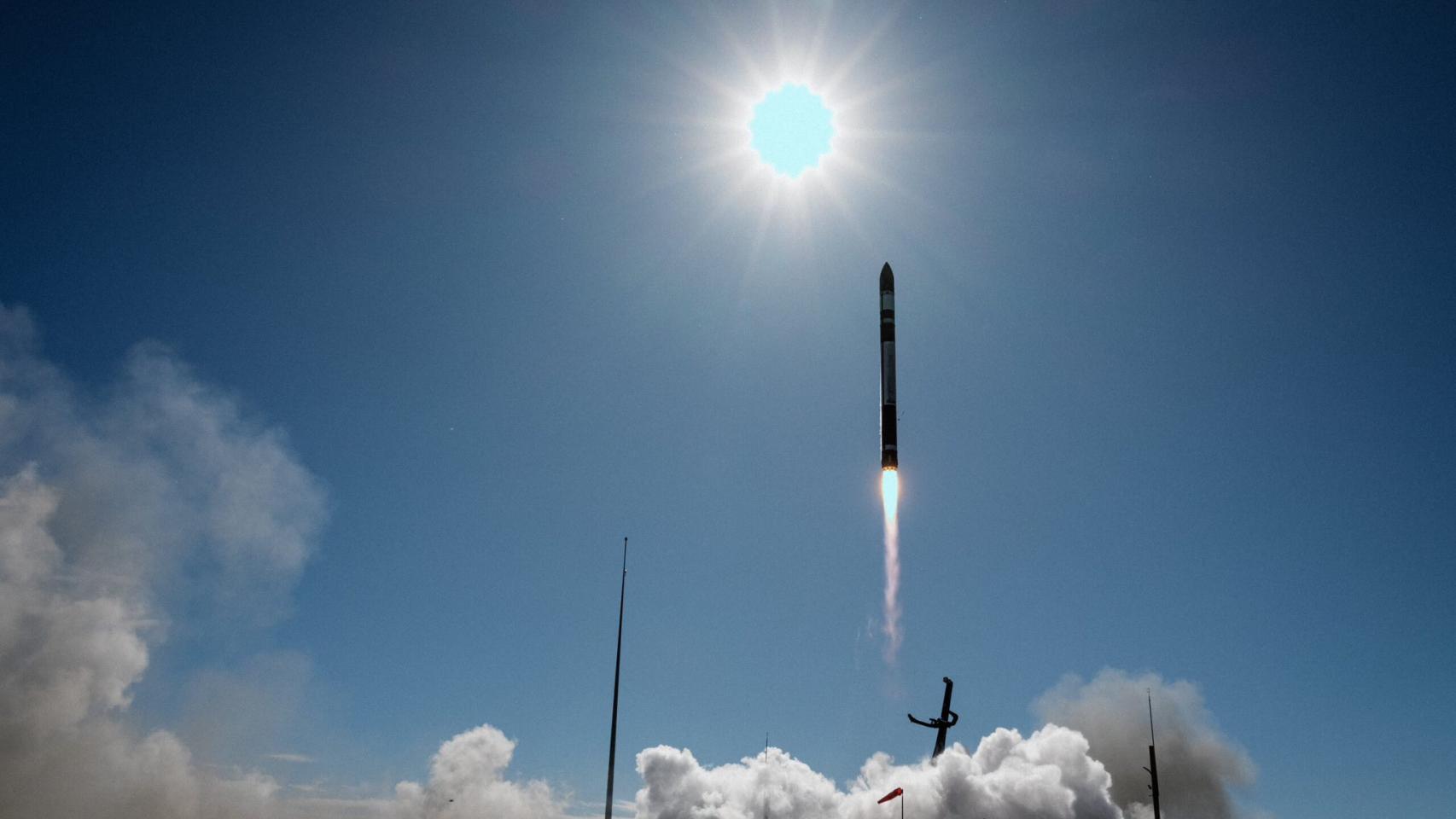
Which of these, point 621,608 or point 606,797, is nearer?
point 606,797

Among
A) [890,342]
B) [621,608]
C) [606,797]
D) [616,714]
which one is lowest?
[606,797]

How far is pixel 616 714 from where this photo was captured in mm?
44625

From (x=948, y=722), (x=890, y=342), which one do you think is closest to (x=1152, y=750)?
(x=948, y=722)

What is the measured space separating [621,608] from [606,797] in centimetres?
942

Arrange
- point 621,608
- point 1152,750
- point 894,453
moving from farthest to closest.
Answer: point 1152,750 → point 894,453 → point 621,608

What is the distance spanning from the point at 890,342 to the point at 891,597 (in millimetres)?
Answer: 25345

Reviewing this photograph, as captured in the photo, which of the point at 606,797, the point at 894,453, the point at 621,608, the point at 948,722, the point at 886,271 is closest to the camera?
the point at 606,797

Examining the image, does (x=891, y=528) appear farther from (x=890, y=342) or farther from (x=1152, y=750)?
(x=1152, y=750)

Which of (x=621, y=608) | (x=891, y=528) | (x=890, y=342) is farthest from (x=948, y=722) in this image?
(x=621, y=608)

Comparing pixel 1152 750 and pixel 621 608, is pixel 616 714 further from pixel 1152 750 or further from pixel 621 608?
pixel 1152 750

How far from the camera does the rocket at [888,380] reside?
3307 inches

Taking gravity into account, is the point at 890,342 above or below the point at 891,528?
above

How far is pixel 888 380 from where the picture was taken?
85.0 m

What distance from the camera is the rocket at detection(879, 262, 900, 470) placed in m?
84.0
